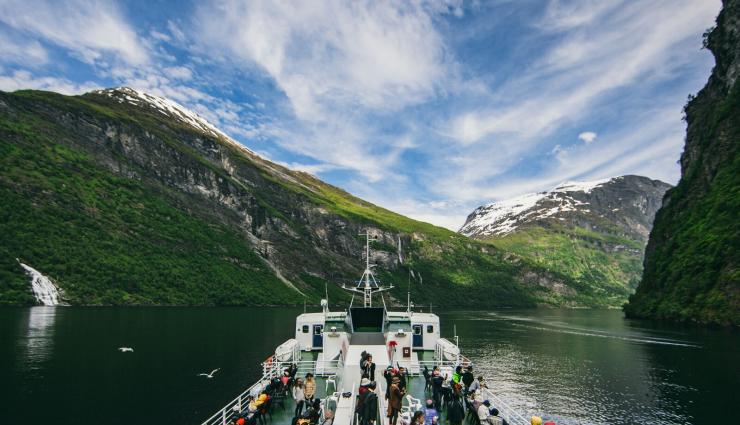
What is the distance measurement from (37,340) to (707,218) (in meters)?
141

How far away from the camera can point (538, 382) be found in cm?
5484

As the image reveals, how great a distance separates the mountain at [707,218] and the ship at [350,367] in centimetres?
7856

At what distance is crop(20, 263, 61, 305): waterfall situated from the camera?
→ 131250 mm

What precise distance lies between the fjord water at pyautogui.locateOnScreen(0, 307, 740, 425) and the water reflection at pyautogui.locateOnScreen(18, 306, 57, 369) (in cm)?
14

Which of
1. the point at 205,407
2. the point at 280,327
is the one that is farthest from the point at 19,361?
Answer: the point at 280,327

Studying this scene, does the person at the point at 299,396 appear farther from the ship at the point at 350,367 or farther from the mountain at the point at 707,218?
the mountain at the point at 707,218

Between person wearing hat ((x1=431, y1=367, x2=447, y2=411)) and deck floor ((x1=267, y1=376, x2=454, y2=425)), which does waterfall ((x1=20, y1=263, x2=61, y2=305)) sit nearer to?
deck floor ((x1=267, y1=376, x2=454, y2=425))

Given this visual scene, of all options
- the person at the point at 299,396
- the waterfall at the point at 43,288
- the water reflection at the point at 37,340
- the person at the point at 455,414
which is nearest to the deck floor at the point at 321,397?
the person at the point at 299,396

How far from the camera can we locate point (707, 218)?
341 ft

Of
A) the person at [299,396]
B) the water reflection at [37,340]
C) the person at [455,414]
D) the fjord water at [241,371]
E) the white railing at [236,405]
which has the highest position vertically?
the person at [455,414]

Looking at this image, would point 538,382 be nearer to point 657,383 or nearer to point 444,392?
point 657,383

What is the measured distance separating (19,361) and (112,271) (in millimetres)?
112433

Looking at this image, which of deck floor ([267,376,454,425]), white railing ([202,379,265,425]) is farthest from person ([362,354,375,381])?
white railing ([202,379,265,425])

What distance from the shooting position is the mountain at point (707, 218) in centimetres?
8875
